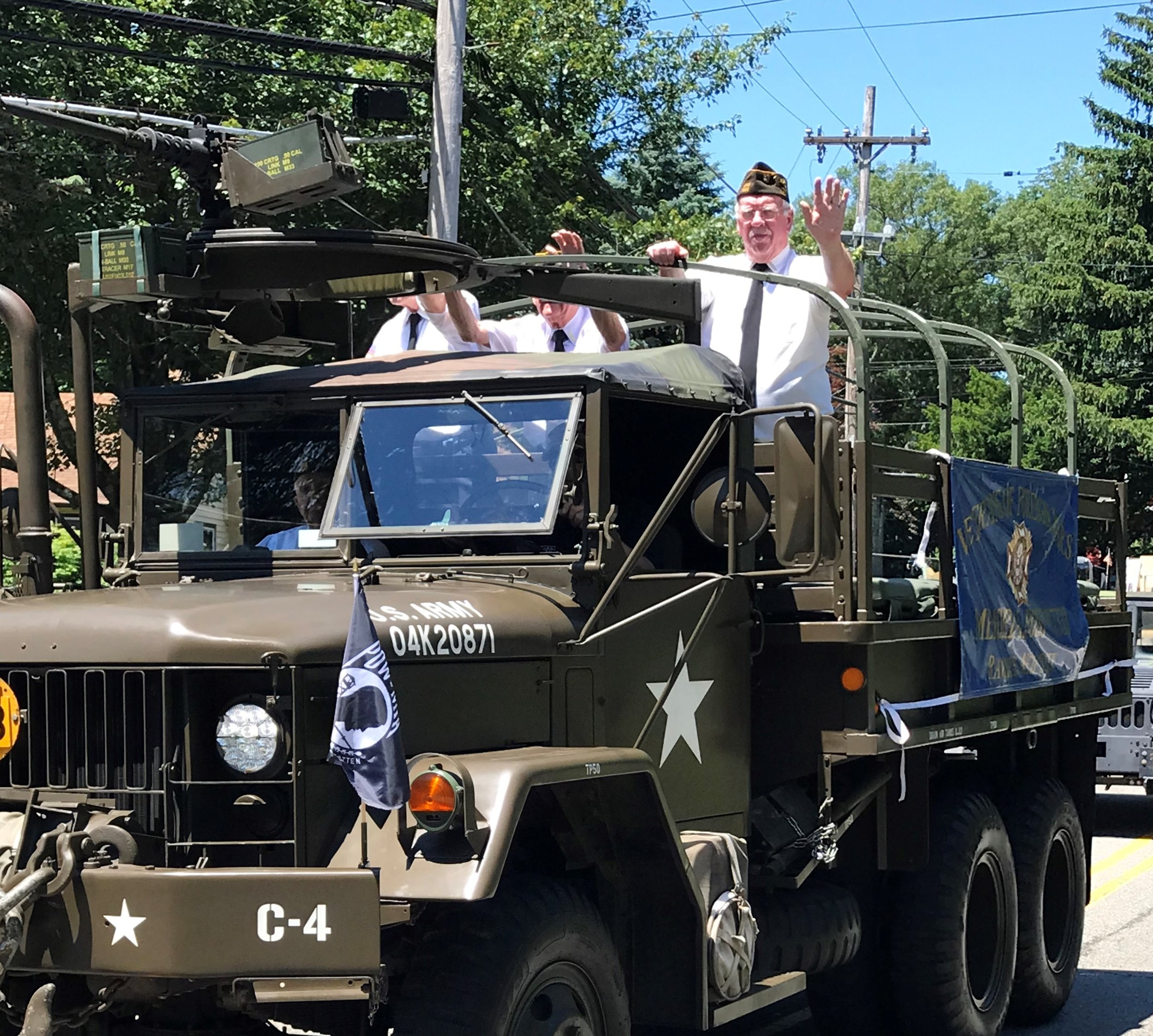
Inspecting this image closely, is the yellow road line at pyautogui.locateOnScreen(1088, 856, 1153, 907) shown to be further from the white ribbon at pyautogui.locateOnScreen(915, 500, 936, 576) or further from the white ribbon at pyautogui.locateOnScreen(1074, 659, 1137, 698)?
the white ribbon at pyautogui.locateOnScreen(915, 500, 936, 576)

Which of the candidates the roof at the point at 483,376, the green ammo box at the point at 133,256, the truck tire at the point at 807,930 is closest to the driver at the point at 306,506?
the roof at the point at 483,376

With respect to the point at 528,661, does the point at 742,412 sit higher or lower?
higher

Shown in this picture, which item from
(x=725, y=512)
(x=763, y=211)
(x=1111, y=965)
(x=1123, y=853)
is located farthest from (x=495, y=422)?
(x=1123, y=853)

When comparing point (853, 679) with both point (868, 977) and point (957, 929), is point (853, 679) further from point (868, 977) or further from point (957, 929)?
point (868, 977)

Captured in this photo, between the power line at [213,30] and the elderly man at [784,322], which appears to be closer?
the elderly man at [784,322]

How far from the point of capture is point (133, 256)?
244 inches

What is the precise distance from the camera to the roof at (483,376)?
5812 millimetres

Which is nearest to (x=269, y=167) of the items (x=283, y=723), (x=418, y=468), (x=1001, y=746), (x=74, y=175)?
(x=418, y=468)

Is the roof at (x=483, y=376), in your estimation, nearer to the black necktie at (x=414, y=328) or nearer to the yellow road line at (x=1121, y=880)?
the black necktie at (x=414, y=328)

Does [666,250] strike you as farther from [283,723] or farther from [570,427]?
[283,723]

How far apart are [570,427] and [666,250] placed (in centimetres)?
155

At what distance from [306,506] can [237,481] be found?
0.35m

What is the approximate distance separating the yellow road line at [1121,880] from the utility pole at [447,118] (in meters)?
7.20

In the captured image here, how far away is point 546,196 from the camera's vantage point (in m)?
20.2
